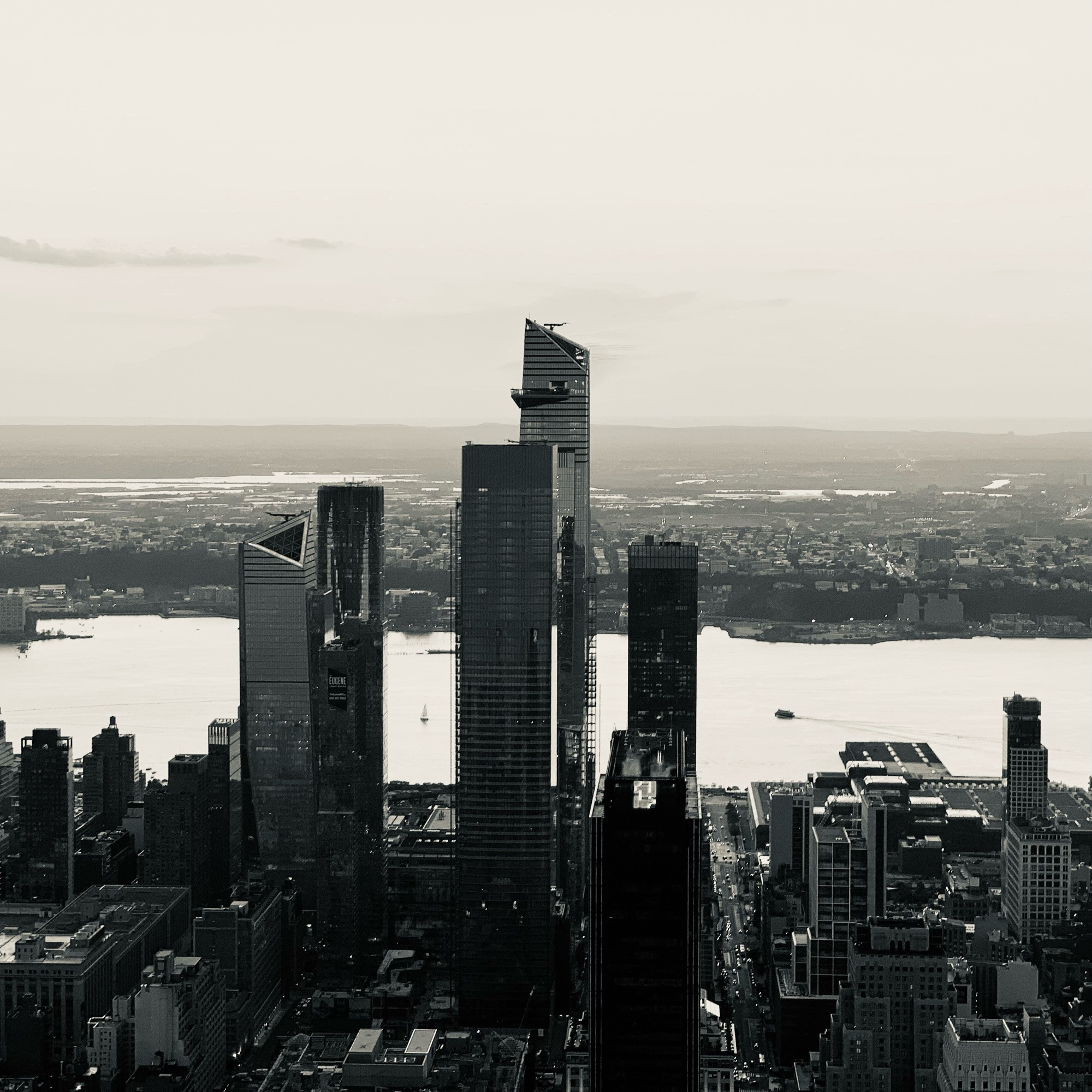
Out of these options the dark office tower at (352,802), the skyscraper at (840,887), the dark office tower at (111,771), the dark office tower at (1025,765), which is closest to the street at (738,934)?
the skyscraper at (840,887)

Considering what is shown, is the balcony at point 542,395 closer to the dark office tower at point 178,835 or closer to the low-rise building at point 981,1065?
the dark office tower at point 178,835

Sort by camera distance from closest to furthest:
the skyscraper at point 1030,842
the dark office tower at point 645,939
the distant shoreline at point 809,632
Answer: the dark office tower at point 645,939 → the skyscraper at point 1030,842 → the distant shoreline at point 809,632

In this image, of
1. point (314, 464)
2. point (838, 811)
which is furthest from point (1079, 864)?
point (314, 464)

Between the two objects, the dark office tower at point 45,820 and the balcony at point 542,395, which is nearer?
the dark office tower at point 45,820

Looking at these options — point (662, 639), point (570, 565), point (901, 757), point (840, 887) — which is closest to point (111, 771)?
point (570, 565)

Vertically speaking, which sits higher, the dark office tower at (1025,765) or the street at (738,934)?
the dark office tower at (1025,765)

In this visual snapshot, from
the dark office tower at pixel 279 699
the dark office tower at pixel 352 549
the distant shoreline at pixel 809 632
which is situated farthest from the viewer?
the distant shoreline at pixel 809 632

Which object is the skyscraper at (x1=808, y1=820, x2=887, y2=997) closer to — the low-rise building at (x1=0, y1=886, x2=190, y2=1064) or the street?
the street
